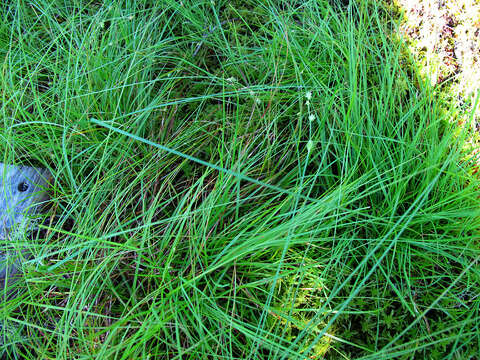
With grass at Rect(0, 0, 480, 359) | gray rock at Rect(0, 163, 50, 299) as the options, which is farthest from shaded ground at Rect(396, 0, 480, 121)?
gray rock at Rect(0, 163, 50, 299)

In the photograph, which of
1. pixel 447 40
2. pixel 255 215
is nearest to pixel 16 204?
pixel 255 215

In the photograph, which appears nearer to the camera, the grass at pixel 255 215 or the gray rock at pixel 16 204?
Answer: the grass at pixel 255 215

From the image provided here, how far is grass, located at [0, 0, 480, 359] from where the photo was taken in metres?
1.23

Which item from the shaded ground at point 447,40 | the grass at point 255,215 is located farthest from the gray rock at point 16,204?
the shaded ground at point 447,40

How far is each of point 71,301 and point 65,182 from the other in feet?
2.07

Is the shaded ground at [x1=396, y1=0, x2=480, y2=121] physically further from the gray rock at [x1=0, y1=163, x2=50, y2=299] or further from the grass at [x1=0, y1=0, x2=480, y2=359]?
the gray rock at [x1=0, y1=163, x2=50, y2=299]

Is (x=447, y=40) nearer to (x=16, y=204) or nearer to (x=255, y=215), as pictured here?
(x=255, y=215)

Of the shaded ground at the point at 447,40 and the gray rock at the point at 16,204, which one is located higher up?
the shaded ground at the point at 447,40

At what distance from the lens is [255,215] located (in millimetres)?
1420

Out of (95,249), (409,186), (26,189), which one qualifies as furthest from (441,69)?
(26,189)

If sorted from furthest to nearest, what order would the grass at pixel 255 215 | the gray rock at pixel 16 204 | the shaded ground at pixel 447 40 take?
the shaded ground at pixel 447 40
the gray rock at pixel 16 204
the grass at pixel 255 215

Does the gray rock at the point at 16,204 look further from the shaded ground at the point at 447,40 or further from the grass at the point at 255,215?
the shaded ground at the point at 447,40

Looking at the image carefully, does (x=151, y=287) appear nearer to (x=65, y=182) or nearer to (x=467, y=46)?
(x=65, y=182)

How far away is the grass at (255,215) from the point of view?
123 centimetres
